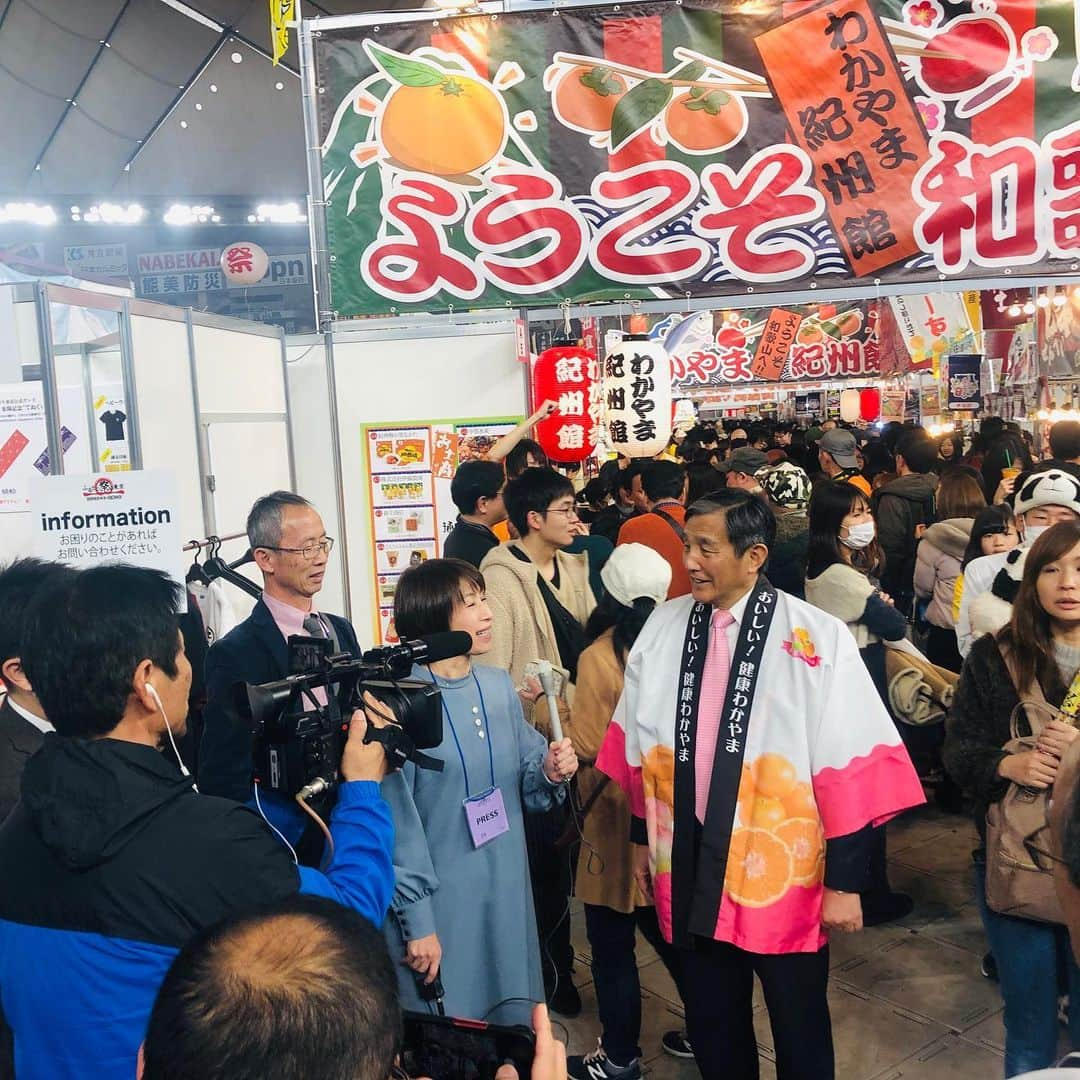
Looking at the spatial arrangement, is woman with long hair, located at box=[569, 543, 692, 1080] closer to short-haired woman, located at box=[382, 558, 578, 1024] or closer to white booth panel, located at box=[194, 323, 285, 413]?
short-haired woman, located at box=[382, 558, 578, 1024]

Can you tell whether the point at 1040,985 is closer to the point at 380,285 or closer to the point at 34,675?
the point at 34,675

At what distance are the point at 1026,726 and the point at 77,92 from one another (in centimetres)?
1453

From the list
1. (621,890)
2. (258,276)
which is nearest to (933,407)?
(258,276)

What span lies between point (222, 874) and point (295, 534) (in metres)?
1.82

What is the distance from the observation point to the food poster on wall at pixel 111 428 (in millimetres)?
4742

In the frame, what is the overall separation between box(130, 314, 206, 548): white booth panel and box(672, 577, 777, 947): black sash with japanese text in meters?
2.99

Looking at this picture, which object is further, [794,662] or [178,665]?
[794,662]

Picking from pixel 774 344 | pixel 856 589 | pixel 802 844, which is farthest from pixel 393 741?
pixel 774 344

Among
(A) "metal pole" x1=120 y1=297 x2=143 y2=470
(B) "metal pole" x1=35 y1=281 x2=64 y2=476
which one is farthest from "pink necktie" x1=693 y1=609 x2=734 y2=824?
(A) "metal pole" x1=120 y1=297 x2=143 y2=470

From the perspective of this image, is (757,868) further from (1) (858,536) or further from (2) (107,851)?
(1) (858,536)

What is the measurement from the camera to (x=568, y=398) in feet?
19.9

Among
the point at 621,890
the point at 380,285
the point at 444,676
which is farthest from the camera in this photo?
the point at 380,285

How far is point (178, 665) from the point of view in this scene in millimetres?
1850

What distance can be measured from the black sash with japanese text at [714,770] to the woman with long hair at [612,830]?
41cm
